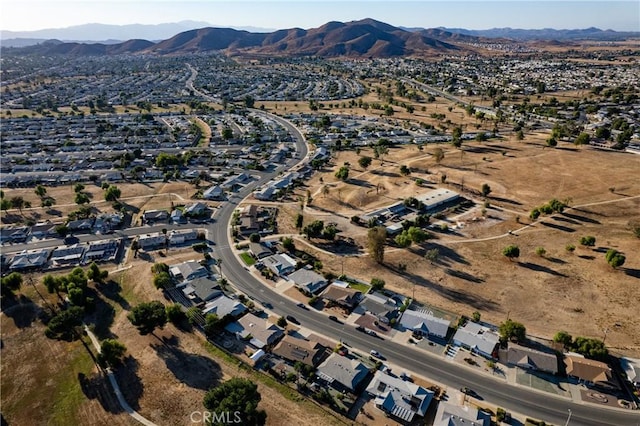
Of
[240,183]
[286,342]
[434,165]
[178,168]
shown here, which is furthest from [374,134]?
[286,342]

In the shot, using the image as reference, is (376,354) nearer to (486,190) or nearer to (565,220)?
(565,220)

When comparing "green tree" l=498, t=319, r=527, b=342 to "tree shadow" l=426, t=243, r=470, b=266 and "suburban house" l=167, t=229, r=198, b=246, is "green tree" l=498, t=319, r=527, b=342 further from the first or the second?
"suburban house" l=167, t=229, r=198, b=246

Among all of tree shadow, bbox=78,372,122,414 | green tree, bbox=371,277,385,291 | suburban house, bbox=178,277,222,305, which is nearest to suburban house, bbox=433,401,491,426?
green tree, bbox=371,277,385,291

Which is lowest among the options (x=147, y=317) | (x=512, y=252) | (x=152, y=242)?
(x=152, y=242)

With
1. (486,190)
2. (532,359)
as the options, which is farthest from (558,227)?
(532,359)

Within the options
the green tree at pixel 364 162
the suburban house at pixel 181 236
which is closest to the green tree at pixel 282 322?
the suburban house at pixel 181 236

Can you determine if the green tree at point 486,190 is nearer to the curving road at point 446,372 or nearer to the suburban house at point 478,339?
the suburban house at point 478,339

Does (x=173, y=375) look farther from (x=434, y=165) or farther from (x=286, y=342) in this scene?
(x=434, y=165)
